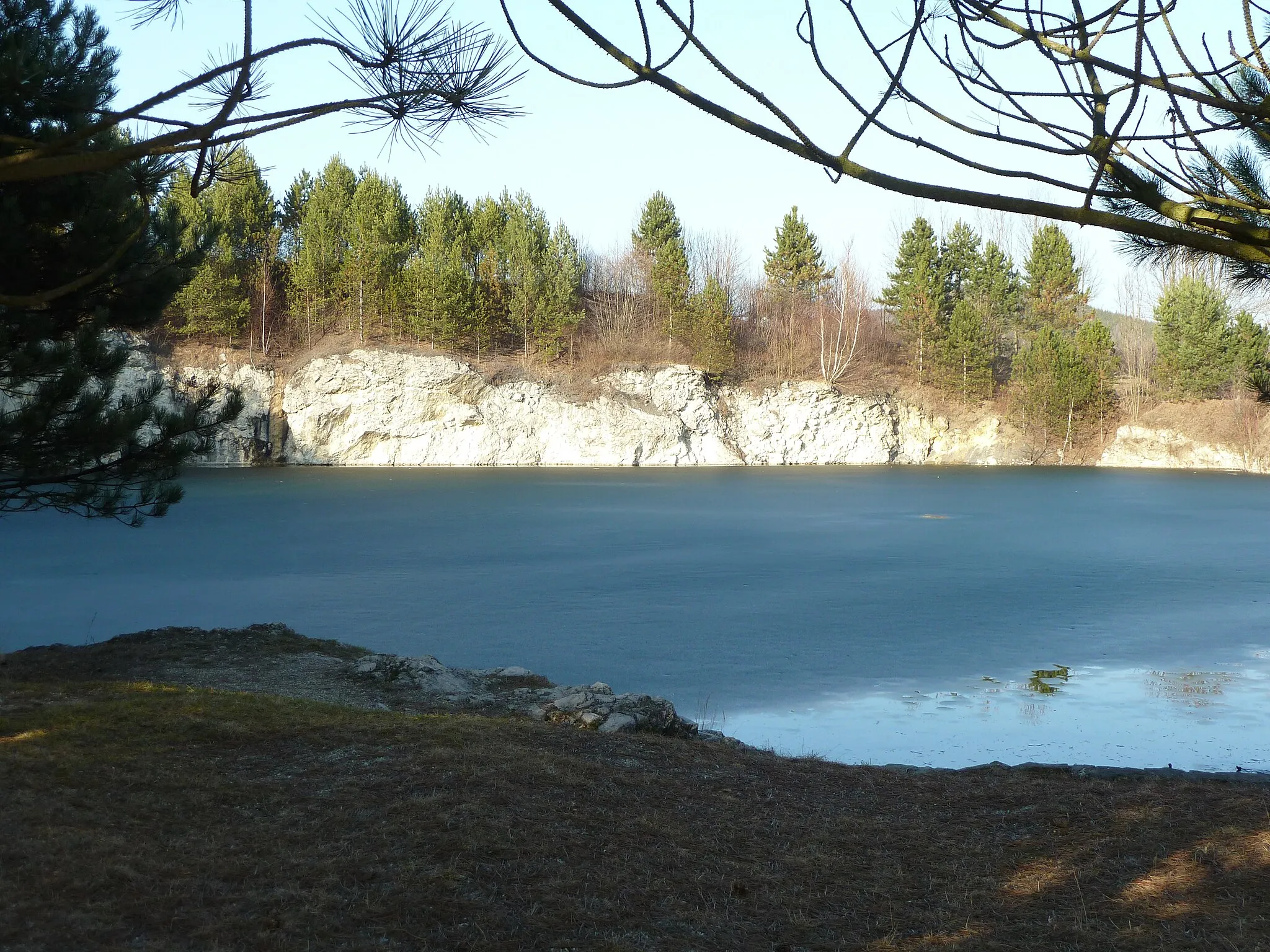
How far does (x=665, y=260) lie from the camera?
158 feet

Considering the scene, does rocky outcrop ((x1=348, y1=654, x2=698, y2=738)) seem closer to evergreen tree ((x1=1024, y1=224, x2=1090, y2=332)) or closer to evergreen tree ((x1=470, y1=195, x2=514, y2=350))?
evergreen tree ((x1=470, y1=195, x2=514, y2=350))

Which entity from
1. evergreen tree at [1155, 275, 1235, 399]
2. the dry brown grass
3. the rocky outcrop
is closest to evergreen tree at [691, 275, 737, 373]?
evergreen tree at [1155, 275, 1235, 399]

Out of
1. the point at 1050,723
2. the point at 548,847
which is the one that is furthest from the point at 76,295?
the point at 1050,723

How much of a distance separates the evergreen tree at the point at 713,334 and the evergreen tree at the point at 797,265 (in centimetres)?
710

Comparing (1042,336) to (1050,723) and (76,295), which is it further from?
(76,295)

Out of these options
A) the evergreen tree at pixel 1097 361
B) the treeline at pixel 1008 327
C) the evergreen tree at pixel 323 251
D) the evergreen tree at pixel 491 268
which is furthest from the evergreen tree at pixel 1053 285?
the evergreen tree at pixel 323 251

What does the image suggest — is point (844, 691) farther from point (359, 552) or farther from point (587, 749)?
point (359, 552)

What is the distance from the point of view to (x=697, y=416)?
4406cm

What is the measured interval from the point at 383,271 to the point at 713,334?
14117 millimetres

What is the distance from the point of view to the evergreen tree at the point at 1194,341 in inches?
1610

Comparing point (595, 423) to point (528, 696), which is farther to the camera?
point (595, 423)

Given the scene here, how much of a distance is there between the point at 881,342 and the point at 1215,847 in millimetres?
48523

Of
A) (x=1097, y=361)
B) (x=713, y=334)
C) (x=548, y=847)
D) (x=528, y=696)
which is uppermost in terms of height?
(x=713, y=334)

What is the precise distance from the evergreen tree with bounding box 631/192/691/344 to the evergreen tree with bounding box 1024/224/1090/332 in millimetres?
16571
